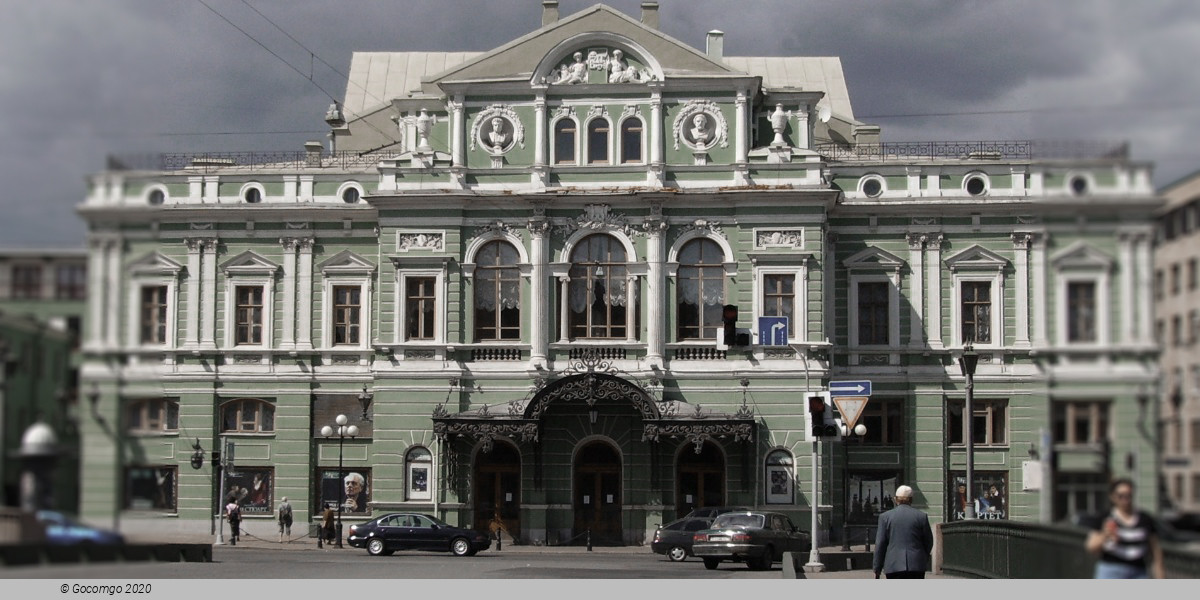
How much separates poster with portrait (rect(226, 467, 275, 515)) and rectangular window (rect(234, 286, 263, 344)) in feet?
7.79

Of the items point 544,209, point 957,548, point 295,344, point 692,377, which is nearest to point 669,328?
point 692,377

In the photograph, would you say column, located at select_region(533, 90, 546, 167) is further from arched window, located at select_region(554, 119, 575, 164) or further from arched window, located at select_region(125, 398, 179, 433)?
arched window, located at select_region(125, 398, 179, 433)

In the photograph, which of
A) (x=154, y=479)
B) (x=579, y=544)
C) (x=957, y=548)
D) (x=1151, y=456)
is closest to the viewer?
(x=1151, y=456)

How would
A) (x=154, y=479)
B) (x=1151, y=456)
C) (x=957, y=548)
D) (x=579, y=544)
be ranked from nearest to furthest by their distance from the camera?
1. (x=1151, y=456)
2. (x=154, y=479)
3. (x=957, y=548)
4. (x=579, y=544)

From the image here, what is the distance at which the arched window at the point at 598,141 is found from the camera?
92.4ft

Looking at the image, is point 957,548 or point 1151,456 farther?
point 957,548

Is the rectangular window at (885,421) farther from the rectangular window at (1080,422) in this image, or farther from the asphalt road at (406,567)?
the rectangular window at (1080,422)

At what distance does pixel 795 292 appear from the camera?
27844mm

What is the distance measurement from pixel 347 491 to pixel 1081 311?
81.0 ft

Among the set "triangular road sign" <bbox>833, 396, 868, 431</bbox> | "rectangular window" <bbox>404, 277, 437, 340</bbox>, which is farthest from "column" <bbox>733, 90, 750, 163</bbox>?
Result: "triangular road sign" <bbox>833, 396, 868, 431</bbox>

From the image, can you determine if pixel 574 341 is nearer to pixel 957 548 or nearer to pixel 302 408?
pixel 302 408

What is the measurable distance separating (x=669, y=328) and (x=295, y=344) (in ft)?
21.1

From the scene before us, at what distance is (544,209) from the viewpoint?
1102 inches

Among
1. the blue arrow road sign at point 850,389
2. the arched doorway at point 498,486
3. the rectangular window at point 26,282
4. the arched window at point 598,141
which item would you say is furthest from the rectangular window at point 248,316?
the rectangular window at point 26,282
